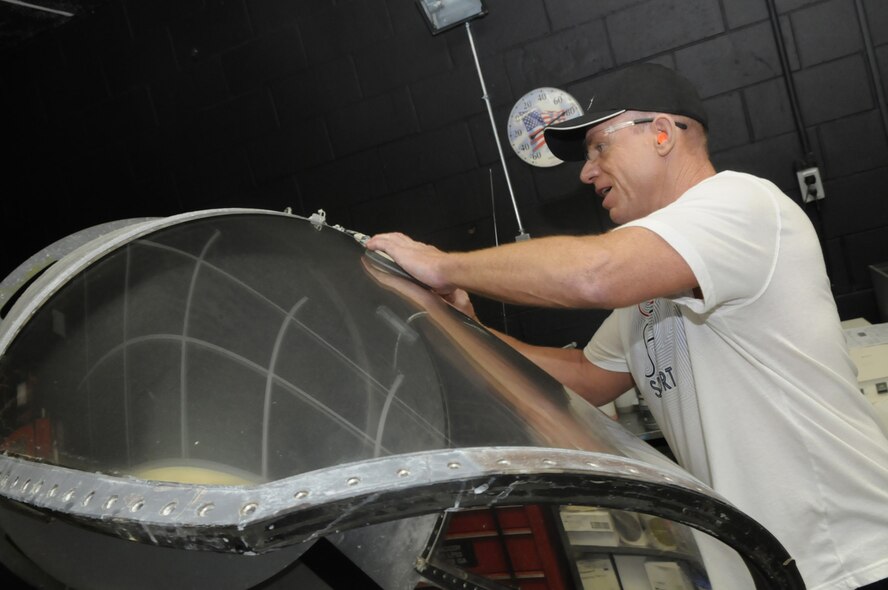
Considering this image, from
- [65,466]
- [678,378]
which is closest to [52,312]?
[65,466]

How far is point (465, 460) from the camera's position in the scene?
616 millimetres

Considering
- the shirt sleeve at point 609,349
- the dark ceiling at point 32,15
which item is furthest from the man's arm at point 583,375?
the dark ceiling at point 32,15

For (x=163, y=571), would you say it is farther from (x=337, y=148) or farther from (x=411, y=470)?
(x=337, y=148)

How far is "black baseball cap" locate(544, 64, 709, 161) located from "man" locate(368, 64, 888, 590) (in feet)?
0.90

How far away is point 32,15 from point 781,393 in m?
4.02

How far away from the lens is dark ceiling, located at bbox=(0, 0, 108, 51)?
3.69m

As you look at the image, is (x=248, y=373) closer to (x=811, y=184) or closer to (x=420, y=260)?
(x=420, y=260)

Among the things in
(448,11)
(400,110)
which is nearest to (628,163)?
(448,11)

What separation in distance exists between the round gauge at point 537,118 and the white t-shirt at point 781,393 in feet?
6.38

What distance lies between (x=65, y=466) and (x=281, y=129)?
308 cm

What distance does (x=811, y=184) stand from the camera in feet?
9.59

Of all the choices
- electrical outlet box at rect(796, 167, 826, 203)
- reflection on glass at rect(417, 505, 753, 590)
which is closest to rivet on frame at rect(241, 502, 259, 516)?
reflection on glass at rect(417, 505, 753, 590)

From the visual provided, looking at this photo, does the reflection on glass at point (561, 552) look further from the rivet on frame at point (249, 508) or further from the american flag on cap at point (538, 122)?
the american flag on cap at point (538, 122)

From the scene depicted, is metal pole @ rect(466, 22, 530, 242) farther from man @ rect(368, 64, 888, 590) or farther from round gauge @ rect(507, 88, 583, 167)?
man @ rect(368, 64, 888, 590)
